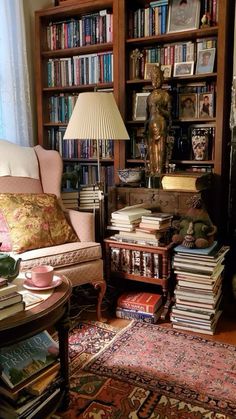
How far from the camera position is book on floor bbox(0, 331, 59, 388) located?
1.28 meters

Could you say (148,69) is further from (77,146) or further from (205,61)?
(77,146)

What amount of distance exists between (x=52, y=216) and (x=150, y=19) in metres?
1.57

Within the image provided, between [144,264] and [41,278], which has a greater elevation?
[41,278]

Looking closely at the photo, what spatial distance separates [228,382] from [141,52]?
7.37ft

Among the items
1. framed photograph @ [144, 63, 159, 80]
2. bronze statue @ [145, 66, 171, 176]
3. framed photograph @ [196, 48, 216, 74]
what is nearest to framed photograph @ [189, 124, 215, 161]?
bronze statue @ [145, 66, 171, 176]

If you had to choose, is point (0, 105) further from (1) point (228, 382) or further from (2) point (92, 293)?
(1) point (228, 382)

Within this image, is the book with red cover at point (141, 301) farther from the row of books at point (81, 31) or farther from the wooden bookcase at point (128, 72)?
the row of books at point (81, 31)

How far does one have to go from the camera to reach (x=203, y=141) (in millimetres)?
2658

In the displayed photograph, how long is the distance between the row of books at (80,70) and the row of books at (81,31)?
0.33ft

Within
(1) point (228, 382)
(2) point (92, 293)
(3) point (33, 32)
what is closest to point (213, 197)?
(2) point (92, 293)

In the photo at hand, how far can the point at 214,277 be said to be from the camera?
212 centimetres

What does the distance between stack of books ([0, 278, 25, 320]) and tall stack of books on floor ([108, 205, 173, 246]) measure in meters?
1.13

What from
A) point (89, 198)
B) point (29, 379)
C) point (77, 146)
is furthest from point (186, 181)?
point (29, 379)

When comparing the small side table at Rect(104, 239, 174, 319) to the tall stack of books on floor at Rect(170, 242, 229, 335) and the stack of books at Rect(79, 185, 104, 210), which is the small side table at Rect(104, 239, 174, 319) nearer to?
the tall stack of books on floor at Rect(170, 242, 229, 335)
